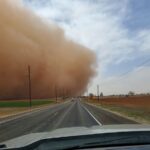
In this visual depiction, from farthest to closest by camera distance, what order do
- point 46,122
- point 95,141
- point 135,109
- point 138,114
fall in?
point 135,109
point 138,114
point 46,122
point 95,141

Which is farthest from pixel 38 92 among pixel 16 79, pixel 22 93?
pixel 16 79

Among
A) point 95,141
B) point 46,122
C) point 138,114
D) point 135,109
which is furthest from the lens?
point 135,109

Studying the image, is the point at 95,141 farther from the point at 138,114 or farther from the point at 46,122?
the point at 138,114

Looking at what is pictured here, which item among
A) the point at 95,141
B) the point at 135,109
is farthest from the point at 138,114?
the point at 95,141

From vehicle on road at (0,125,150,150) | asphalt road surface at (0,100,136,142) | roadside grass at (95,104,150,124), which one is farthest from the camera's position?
roadside grass at (95,104,150,124)

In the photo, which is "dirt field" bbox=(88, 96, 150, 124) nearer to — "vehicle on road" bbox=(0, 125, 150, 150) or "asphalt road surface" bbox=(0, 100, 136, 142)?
"asphalt road surface" bbox=(0, 100, 136, 142)

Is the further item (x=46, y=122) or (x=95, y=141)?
(x=46, y=122)

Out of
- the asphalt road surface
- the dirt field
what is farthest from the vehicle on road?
the dirt field

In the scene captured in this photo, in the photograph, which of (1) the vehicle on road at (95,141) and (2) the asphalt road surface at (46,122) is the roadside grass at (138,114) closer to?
(2) the asphalt road surface at (46,122)

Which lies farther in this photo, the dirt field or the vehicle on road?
the dirt field

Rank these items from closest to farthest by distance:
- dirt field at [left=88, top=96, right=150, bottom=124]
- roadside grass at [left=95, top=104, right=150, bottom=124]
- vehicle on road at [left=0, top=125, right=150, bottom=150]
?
vehicle on road at [left=0, top=125, right=150, bottom=150] → roadside grass at [left=95, top=104, right=150, bottom=124] → dirt field at [left=88, top=96, right=150, bottom=124]

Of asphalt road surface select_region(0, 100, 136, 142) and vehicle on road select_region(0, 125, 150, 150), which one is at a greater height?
vehicle on road select_region(0, 125, 150, 150)

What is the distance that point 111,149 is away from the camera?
2.97 meters

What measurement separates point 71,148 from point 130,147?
44cm
